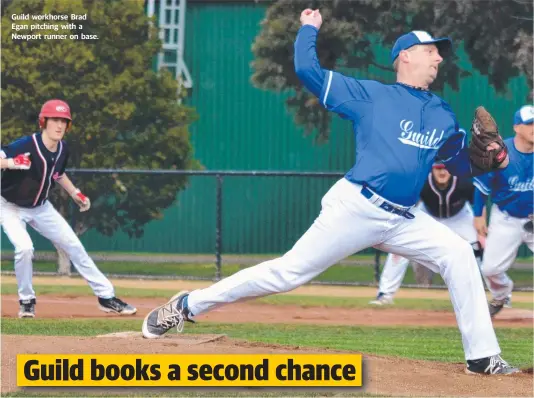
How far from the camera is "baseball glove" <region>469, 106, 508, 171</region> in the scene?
736cm

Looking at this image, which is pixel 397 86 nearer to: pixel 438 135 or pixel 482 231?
pixel 438 135

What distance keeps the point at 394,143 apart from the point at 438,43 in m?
A: 0.81

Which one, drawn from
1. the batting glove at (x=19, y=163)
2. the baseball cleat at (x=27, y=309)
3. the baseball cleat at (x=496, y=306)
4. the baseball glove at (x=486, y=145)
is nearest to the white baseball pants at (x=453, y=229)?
the baseball cleat at (x=496, y=306)

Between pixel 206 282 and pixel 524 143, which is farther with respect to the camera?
pixel 206 282

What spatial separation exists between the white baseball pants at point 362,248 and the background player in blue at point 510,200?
3.95 metres

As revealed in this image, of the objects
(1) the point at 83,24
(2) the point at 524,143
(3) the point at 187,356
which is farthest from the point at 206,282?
(3) the point at 187,356

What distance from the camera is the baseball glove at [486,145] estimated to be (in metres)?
7.36

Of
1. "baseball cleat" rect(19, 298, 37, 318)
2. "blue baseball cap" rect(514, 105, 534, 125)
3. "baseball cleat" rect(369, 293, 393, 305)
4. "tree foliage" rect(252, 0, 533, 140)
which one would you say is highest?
"tree foliage" rect(252, 0, 533, 140)

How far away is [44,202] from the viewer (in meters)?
11.5

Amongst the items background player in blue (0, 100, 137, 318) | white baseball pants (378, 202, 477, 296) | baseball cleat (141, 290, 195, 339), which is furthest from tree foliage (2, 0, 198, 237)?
baseball cleat (141, 290, 195, 339)

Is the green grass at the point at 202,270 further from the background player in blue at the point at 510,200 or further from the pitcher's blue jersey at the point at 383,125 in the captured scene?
the pitcher's blue jersey at the point at 383,125

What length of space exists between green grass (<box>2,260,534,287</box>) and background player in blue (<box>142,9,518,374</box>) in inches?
390

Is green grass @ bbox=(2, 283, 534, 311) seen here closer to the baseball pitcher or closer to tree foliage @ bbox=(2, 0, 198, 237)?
the baseball pitcher

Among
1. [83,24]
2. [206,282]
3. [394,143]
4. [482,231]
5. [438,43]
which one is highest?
[83,24]
